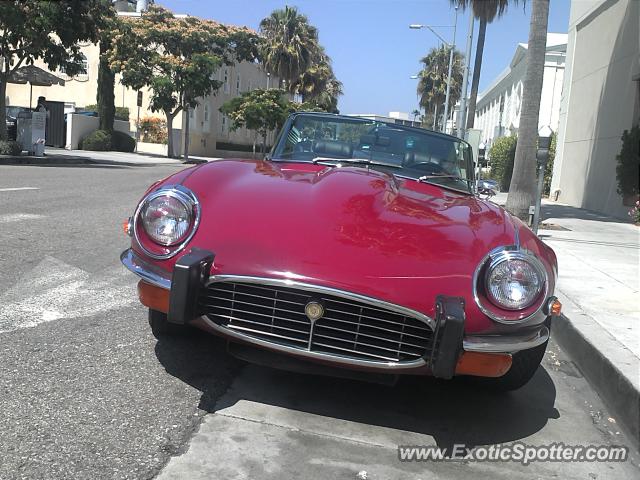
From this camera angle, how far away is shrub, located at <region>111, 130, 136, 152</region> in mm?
32625

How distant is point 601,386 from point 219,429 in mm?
2462

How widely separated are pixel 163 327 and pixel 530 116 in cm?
1009

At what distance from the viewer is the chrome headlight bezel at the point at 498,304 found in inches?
107

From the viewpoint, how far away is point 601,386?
382cm

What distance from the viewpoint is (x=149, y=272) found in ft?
9.68

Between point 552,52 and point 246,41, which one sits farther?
point 246,41

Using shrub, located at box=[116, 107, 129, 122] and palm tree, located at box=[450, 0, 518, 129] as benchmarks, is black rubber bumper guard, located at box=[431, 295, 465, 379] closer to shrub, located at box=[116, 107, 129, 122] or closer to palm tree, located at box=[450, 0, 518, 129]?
palm tree, located at box=[450, 0, 518, 129]

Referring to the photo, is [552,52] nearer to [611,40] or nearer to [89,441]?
[611,40]

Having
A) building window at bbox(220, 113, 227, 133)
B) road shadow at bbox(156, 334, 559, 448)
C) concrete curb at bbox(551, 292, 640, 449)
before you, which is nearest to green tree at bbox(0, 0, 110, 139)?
road shadow at bbox(156, 334, 559, 448)

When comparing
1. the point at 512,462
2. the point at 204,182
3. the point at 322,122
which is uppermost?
the point at 322,122

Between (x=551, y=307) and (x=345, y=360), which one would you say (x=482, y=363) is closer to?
(x=551, y=307)

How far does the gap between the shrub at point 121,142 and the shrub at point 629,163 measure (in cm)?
2534

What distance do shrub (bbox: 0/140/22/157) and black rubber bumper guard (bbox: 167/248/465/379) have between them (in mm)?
19310

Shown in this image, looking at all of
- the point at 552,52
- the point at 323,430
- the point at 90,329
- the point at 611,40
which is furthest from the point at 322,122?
the point at 552,52
